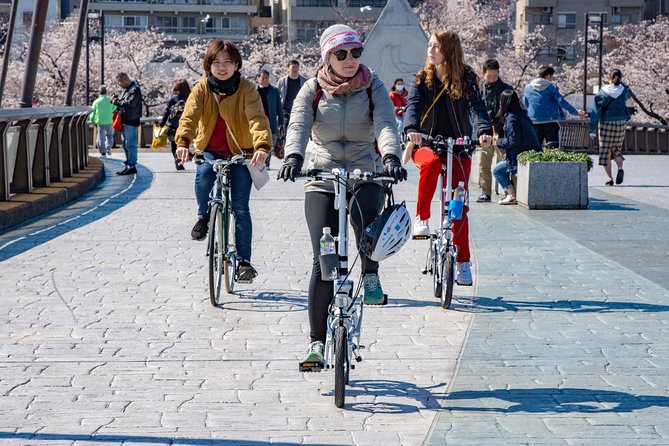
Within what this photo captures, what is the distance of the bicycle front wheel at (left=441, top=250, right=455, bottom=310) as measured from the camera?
833cm

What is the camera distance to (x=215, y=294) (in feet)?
28.0

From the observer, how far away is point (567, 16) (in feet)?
289

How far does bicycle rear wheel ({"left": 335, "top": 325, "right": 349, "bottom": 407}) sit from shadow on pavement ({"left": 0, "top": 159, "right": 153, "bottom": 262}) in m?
5.99

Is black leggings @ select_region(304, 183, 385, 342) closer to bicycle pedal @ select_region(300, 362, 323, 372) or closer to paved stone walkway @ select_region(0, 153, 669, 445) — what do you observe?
bicycle pedal @ select_region(300, 362, 323, 372)

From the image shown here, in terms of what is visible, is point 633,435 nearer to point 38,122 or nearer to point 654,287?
point 654,287

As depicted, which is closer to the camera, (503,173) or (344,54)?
(344,54)

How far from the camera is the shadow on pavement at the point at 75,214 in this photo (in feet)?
40.1

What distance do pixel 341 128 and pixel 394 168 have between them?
73cm

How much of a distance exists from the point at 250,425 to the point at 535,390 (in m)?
1.42

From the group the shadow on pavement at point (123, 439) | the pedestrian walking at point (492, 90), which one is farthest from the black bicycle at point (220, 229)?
the pedestrian walking at point (492, 90)

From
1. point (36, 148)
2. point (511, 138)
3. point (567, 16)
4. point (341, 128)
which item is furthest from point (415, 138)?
point (567, 16)

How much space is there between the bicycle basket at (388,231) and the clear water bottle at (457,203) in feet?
8.93

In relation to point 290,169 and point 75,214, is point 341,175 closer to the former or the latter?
point 290,169

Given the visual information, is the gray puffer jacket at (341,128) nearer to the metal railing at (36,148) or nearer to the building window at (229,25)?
the metal railing at (36,148)
